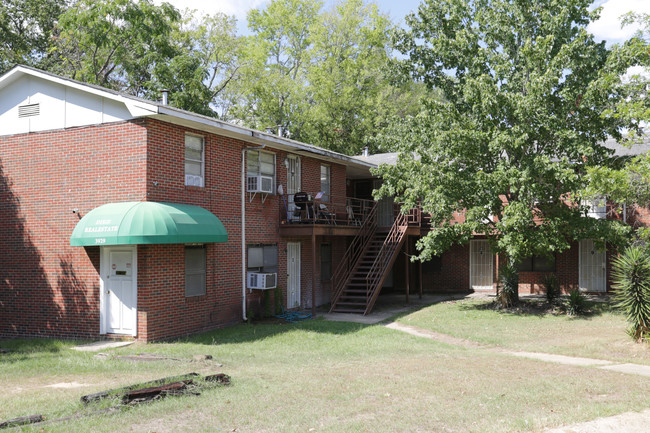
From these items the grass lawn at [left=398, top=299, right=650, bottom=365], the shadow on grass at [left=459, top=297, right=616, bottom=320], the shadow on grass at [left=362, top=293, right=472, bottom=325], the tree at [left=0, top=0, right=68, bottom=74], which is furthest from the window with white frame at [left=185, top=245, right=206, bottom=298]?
the tree at [left=0, top=0, right=68, bottom=74]

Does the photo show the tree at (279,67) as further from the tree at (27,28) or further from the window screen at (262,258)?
the window screen at (262,258)

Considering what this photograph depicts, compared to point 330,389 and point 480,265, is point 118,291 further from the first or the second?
point 480,265

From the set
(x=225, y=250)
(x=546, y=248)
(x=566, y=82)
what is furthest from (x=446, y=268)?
(x=225, y=250)

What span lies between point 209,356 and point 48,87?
9217mm

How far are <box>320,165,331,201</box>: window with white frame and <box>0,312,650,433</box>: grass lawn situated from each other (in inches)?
362

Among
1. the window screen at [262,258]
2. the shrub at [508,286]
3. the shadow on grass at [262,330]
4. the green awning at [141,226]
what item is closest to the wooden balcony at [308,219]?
the window screen at [262,258]

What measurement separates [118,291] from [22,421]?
25.0 ft

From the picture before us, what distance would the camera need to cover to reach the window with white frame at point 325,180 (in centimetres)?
2217

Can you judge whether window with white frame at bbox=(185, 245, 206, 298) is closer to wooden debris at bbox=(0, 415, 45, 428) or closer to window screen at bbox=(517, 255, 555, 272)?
wooden debris at bbox=(0, 415, 45, 428)

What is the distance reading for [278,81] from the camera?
3869 cm

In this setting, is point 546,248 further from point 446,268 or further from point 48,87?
point 48,87

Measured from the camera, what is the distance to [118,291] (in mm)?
14328

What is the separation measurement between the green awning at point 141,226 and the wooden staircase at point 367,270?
7059 mm

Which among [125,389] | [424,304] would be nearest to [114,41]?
[424,304]
